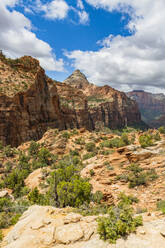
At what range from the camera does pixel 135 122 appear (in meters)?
135

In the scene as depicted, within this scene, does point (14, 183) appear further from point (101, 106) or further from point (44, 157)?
point (101, 106)

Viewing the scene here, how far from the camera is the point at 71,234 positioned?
5371 millimetres

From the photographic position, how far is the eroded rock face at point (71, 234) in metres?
4.87

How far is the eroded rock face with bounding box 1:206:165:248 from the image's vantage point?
487cm

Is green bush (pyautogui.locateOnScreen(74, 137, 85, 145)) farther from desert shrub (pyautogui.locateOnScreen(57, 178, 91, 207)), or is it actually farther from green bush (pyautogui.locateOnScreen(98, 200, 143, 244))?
green bush (pyautogui.locateOnScreen(98, 200, 143, 244))

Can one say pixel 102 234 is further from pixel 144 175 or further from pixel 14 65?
pixel 14 65

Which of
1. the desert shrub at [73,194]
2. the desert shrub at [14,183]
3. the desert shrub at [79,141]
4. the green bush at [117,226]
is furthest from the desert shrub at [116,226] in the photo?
the desert shrub at [79,141]

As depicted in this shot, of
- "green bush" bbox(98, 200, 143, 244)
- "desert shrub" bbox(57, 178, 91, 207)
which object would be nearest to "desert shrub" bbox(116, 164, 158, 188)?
"desert shrub" bbox(57, 178, 91, 207)

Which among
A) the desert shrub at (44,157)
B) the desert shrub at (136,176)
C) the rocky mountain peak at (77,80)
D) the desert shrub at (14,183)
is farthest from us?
the rocky mountain peak at (77,80)

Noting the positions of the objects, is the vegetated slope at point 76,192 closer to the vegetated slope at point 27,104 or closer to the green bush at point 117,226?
the green bush at point 117,226

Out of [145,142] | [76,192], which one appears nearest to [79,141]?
[145,142]

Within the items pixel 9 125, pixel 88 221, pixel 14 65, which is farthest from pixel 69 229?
pixel 14 65

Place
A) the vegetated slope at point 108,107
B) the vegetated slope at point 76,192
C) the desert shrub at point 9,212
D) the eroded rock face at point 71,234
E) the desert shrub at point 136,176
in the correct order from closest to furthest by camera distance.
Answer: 1. the eroded rock face at point 71,234
2. the vegetated slope at point 76,192
3. the desert shrub at point 9,212
4. the desert shrub at point 136,176
5. the vegetated slope at point 108,107

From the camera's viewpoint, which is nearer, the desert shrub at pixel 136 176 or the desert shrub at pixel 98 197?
the desert shrub at pixel 98 197
